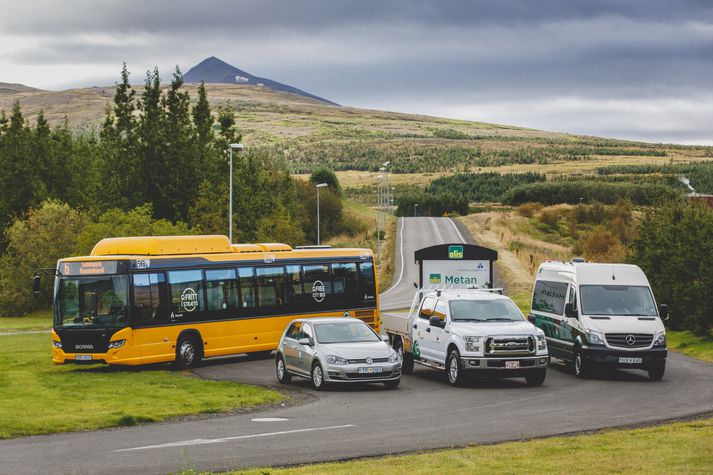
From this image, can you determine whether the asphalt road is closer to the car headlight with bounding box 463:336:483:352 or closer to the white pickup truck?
the white pickup truck

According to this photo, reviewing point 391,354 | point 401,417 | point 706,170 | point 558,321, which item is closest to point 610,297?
point 558,321

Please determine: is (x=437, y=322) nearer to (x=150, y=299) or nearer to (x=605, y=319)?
(x=605, y=319)

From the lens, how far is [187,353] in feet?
99.3

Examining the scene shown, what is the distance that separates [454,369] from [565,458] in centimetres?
1094

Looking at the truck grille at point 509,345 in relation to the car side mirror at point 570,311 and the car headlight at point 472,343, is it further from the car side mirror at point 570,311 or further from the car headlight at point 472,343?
the car side mirror at point 570,311

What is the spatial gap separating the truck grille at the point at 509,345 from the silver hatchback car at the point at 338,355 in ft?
6.93

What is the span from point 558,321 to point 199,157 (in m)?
59.6

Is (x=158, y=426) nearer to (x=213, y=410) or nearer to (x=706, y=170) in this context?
(x=213, y=410)

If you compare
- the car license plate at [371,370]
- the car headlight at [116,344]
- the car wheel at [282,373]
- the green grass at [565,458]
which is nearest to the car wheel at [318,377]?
the car license plate at [371,370]

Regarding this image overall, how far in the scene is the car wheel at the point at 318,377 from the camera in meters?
24.1

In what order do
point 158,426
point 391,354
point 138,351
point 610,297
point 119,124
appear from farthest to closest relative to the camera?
point 119,124 < point 138,351 < point 610,297 < point 391,354 < point 158,426

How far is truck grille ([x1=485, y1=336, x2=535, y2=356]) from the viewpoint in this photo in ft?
79.2

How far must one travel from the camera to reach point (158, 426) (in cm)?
1886

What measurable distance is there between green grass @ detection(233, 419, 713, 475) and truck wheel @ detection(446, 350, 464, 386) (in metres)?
8.35
